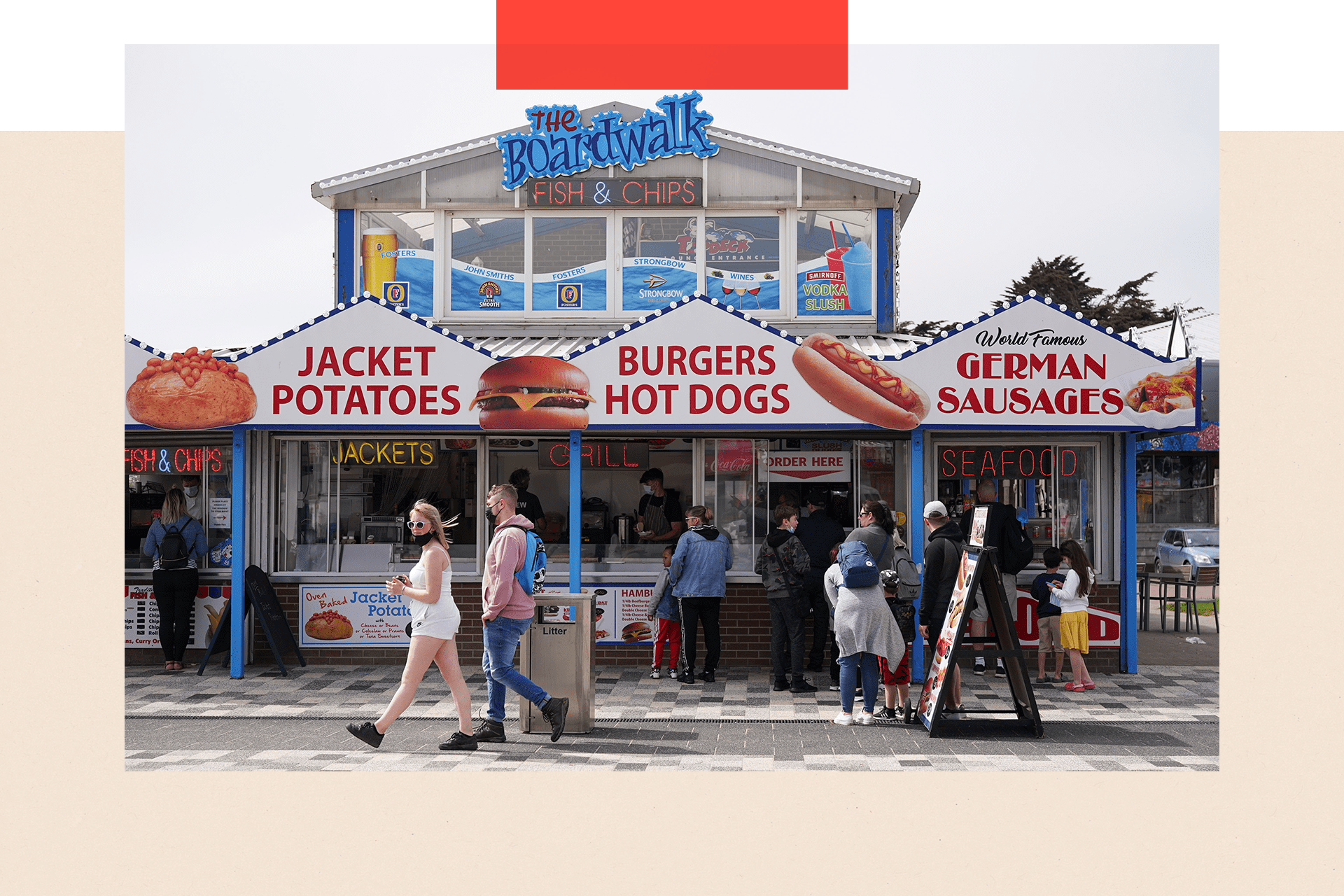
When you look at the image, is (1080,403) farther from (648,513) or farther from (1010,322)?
(648,513)

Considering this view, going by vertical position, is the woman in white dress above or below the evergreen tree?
below

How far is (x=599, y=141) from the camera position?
1388cm

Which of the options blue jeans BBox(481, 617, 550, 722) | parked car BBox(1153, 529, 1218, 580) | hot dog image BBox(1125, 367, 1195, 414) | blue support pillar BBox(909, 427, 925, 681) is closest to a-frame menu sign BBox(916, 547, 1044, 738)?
blue support pillar BBox(909, 427, 925, 681)

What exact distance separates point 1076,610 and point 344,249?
10267 millimetres

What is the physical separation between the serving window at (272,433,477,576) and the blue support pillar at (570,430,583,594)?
1761 mm

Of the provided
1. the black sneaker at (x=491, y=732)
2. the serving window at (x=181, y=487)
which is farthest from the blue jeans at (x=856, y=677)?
the serving window at (x=181, y=487)

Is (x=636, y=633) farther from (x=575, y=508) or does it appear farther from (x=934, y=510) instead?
(x=934, y=510)

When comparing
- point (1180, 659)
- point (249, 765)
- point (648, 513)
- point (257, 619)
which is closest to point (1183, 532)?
point (1180, 659)

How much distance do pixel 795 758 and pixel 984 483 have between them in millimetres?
4885

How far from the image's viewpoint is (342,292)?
46.3ft

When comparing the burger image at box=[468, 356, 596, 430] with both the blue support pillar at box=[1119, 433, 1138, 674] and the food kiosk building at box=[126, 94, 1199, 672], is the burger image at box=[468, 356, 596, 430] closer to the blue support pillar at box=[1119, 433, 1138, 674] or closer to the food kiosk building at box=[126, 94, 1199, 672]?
the food kiosk building at box=[126, 94, 1199, 672]

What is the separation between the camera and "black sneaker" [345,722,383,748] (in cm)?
755

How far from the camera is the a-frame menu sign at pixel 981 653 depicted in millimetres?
8188

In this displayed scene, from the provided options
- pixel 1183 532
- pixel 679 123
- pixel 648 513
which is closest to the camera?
pixel 648 513
